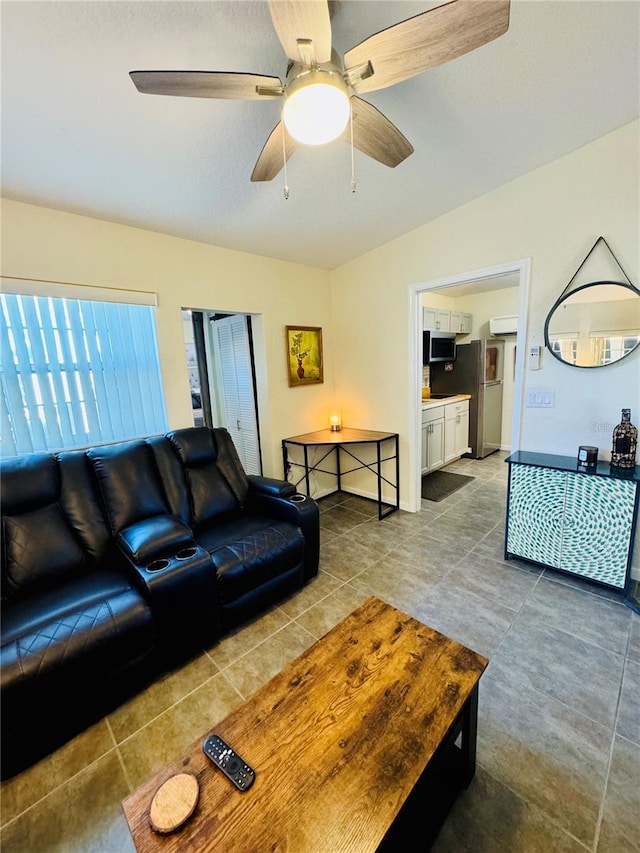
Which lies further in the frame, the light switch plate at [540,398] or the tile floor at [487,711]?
the light switch plate at [540,398]

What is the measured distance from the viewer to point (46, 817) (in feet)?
3.89

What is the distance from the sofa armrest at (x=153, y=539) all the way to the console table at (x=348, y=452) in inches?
59.5

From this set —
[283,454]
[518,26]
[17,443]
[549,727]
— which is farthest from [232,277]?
[549,727]

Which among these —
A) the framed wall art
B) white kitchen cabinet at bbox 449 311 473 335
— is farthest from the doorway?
white kitchen cabinet at bbox 449 311 473 335

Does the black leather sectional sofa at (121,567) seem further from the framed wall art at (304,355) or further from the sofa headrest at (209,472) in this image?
the framed wall art at (304,355)

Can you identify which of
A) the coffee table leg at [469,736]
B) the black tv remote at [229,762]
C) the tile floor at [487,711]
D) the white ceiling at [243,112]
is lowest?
the tile floor at [487,711]

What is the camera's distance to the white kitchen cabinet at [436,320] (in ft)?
14.4

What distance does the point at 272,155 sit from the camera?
152 centimetres

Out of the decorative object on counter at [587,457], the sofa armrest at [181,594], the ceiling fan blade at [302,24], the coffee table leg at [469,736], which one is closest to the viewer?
the ceiling fan blade at [302,24]

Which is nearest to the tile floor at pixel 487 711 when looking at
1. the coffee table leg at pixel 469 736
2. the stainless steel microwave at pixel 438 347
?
the coffee table leg at pixel 469 736

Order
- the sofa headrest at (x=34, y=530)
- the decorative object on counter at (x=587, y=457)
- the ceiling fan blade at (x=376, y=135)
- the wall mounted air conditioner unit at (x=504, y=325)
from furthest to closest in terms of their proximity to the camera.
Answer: the wall mounted air conditioner unit at (x=504, y=325) → the decorative object on counter at (x=587, y=457) → the sofa headrest at (x=34, y=530) → the ceiling fan blade at (x=376, y=135)

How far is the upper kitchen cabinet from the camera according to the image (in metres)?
4.40

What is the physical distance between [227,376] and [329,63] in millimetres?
2943

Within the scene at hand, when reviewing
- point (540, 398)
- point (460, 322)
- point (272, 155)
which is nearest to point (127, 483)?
point (272, 155)
